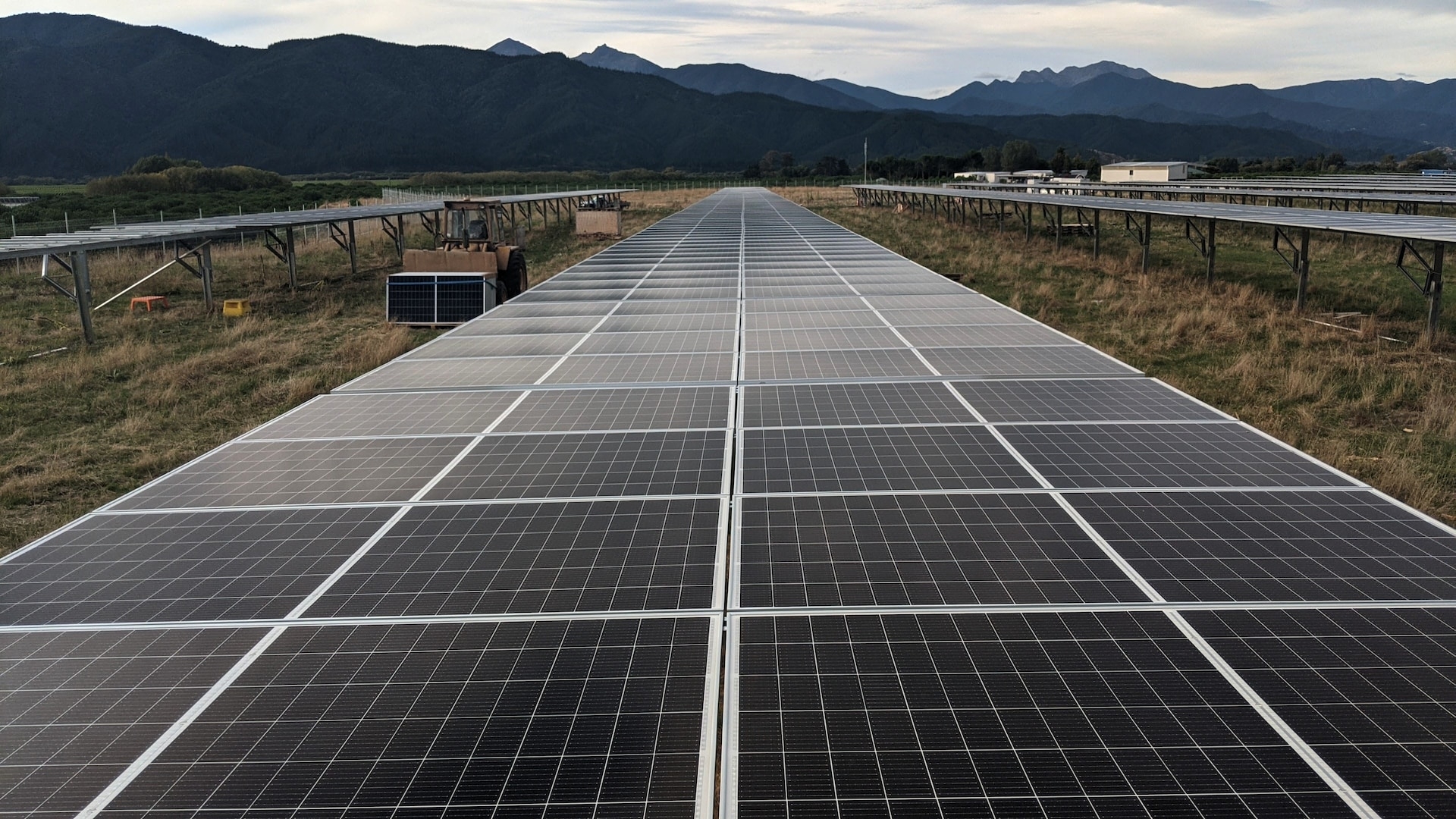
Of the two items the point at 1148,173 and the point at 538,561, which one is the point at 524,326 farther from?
the point at 1148,173

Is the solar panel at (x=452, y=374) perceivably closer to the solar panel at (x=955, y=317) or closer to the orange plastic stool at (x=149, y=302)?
the solar panel at (x=955, y=317)

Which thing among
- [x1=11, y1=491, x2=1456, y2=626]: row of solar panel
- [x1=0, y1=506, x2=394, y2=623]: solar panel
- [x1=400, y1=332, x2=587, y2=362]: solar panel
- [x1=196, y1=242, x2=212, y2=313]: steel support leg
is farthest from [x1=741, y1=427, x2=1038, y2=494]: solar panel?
[x1=196, y1=242, x2=212, y2=313]: steel support leg

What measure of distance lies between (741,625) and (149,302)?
99.4 ft

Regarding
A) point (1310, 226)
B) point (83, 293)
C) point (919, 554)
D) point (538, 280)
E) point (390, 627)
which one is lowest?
point (390, 627)

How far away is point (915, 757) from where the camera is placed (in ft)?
13.2

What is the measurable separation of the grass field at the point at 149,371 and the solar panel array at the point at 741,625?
545 cm


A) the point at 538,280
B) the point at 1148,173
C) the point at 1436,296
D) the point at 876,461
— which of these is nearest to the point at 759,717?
the point at 876,461

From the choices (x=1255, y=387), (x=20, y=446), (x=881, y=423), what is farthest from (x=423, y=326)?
(x=1255, y=387)

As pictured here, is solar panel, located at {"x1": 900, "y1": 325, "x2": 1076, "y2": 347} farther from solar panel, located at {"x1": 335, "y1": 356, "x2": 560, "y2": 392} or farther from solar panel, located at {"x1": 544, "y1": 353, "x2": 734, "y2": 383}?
solar panel, located at {"x1": 335, "y1": 356, "x2": 560, "y2": 392}

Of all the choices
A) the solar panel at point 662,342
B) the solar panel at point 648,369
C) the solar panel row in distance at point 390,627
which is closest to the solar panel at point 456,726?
the solar panel row in distance at point 390,627

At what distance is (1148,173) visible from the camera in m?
104

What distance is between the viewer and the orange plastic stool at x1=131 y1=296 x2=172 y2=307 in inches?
1106

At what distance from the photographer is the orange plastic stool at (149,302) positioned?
28.1 m

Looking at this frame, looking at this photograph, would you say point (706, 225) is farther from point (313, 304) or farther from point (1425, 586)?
point (1425, 586)
